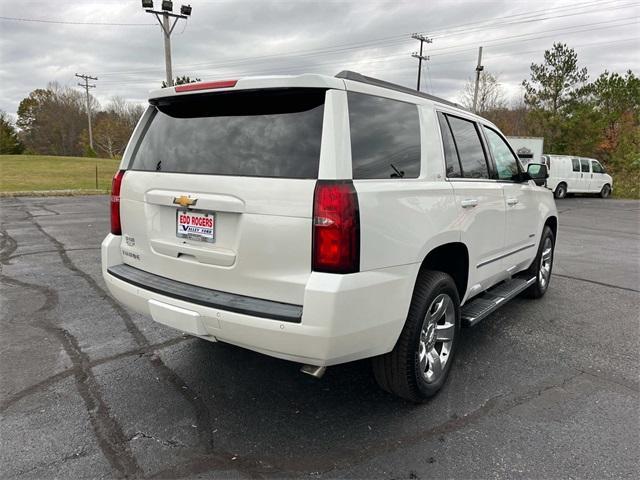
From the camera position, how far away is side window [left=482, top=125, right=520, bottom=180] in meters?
4.12

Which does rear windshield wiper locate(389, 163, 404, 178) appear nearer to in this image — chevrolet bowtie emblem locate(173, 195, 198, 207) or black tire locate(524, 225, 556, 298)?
chevrolet bowtie emblem locate(173, 195, 198, 207)

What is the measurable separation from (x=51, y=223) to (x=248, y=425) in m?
9.93

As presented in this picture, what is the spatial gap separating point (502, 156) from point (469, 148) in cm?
85

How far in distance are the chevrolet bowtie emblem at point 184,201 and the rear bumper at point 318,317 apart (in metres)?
0.50

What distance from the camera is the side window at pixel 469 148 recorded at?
3463 mm

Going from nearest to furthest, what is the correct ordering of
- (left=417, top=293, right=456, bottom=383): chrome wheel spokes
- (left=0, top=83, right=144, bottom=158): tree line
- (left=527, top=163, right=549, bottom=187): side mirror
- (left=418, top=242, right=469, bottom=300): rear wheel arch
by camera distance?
(left=417, top=293, right=456, bottom=383): chrome wheel spokes, (left=418, top=242, right=469, bottom=300): rear wheel arch, (left=527, top=163, right=549, bottom=187): side mirror, (left=0, top=83, right=144, bottom=158): tree line

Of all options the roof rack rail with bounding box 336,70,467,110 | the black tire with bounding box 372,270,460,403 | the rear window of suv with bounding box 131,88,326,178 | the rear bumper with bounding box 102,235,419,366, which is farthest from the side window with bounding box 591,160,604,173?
the rear window of suv with bounding box 131,88,326,178

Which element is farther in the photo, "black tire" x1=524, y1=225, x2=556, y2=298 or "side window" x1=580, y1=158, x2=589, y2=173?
"side window" x1=580, y1=158, x2=589, y2=173

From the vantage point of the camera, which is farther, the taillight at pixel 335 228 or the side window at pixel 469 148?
the side window at pixel 469 148

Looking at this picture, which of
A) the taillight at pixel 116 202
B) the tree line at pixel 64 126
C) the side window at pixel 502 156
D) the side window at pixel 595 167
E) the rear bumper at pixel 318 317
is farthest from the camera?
the tree line at pixel 64 126

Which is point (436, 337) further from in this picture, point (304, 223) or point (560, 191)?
point (560, 191)

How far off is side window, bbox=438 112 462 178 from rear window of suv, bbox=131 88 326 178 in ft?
3.96

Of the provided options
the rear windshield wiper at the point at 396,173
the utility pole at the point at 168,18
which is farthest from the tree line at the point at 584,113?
the rear windshield wiper at the point at 396,173

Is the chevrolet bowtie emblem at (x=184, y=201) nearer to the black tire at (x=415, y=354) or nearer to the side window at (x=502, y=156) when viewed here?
the black tire at (x=415, y=354)
